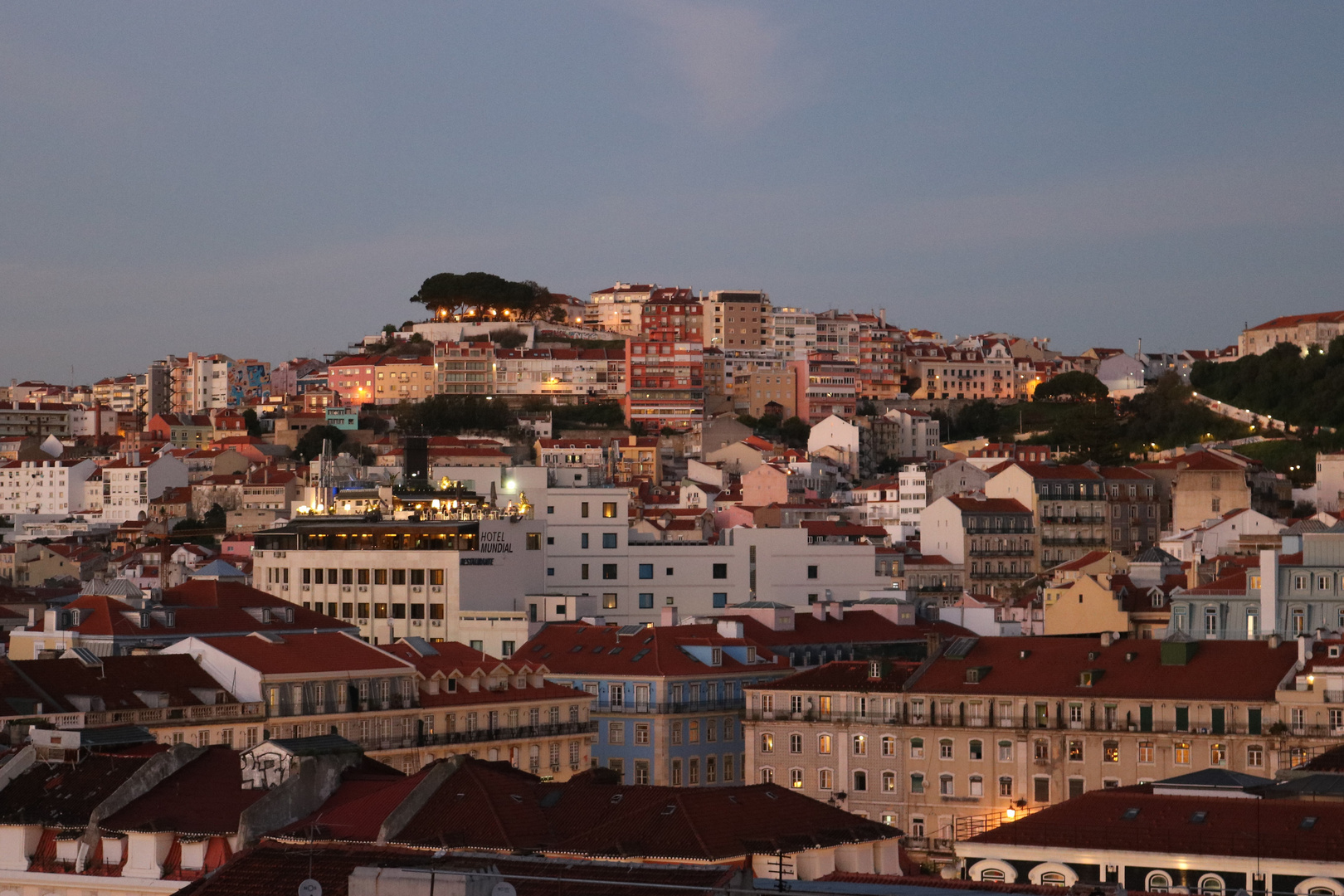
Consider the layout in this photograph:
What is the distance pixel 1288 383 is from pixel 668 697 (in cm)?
8575

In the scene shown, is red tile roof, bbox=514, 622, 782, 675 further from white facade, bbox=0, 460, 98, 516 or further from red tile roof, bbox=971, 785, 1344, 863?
white facade, bbox=0, 460, 98, 516

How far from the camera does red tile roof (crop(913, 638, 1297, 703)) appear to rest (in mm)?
58531

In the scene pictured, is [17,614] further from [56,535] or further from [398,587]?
[56,535]

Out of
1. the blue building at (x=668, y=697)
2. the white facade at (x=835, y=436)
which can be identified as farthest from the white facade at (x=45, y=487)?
the blue building at (x=668, y=697)

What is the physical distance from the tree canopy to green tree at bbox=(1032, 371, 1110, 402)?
18767mm

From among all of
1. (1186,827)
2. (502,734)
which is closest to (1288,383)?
(502,734)

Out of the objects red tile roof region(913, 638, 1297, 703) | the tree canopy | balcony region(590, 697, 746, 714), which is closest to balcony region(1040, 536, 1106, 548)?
the tree canopy

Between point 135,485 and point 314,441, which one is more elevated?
point 314,441

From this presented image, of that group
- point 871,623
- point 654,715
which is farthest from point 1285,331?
point 654,715

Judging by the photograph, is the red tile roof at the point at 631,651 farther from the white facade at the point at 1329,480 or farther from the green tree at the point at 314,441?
the green tree at the point at 314,441

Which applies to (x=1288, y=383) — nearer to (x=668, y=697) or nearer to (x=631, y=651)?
(x=631, y=651)

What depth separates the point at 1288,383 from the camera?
472 ft

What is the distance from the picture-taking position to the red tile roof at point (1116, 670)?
58531mm

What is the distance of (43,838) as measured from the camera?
133 feet
